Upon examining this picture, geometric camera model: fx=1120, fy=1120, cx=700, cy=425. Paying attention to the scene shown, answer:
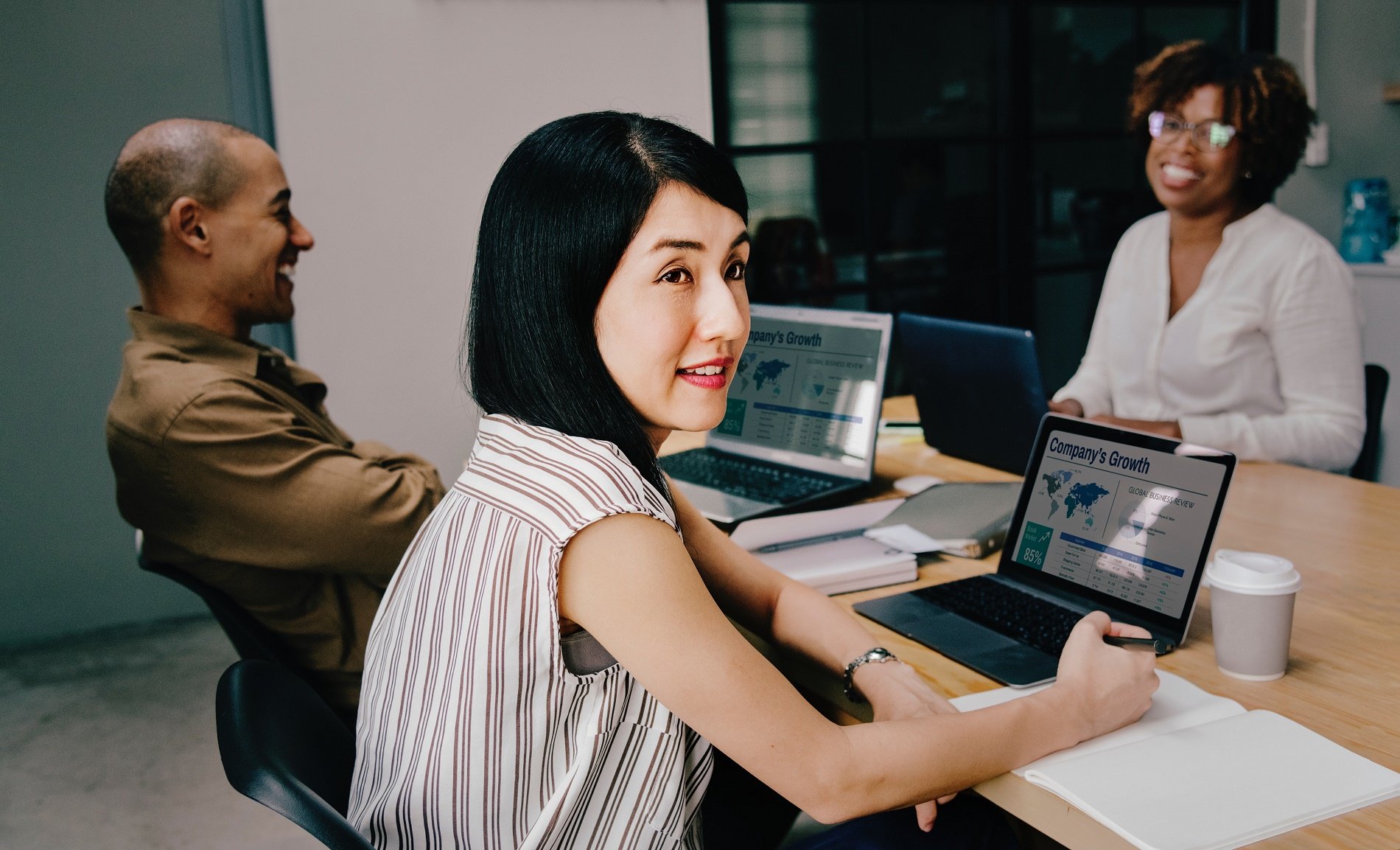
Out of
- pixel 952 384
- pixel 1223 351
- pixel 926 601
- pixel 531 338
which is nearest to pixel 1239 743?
pixel 926 601

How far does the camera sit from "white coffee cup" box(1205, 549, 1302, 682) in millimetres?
1125

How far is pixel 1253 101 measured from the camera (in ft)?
7.50

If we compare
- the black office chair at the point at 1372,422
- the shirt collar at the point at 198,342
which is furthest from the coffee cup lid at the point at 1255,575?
the shirt collar at the point at 198,342

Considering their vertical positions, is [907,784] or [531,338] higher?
[531,338]

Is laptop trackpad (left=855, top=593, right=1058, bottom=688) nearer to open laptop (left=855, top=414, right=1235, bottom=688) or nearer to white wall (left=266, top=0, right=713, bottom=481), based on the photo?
open laptop (left=855, top=414, right=1235, bottom=688)

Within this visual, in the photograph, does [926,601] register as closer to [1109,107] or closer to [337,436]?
[337,436]

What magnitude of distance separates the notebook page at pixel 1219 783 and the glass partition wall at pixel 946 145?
2.78 meters

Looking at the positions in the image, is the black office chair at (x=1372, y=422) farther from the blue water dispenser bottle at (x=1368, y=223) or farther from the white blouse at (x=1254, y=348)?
the blue water dispenser bottle at (x=1368, y=223)

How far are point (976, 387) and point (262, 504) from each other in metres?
1.17

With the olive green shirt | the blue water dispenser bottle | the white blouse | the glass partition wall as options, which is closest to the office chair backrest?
the olive green shirt

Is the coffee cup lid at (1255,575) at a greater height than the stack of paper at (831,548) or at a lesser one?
greater

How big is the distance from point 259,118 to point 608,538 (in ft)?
8.48

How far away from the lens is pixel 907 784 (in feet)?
3.18

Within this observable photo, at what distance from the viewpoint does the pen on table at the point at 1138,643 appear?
1168mm
